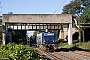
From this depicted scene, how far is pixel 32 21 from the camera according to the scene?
54.1 m

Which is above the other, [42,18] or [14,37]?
[42,18]

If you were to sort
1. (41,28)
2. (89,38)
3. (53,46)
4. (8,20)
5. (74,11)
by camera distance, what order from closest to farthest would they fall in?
(53,46), (8,20), (89,38), (41,28), (74,11)

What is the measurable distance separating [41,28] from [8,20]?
21028mm

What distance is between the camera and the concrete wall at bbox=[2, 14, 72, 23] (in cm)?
5347

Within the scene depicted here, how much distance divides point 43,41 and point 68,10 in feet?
178

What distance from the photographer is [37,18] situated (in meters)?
54.0

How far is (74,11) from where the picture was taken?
94062 mm

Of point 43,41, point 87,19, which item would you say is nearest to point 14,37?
point 87,19

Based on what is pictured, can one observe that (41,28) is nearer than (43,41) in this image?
No

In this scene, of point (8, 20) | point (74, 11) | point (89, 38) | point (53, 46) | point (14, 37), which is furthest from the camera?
point (74, 11)

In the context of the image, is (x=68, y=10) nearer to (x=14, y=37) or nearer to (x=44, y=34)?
(x=14, y=37)

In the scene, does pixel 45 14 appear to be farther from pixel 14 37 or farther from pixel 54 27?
pixel 14 37

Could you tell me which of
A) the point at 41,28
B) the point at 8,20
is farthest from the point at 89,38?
the point at 8,20

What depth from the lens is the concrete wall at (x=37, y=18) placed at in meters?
53.5
